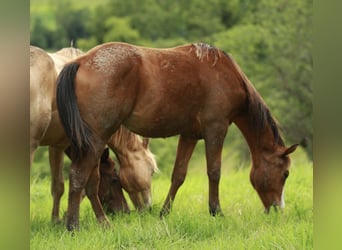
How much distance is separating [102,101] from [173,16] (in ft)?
10.2

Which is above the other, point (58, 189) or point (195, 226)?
point (195, 226)

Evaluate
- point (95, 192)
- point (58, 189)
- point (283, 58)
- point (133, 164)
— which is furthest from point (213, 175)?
point (283, 58)

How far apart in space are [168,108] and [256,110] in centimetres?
47

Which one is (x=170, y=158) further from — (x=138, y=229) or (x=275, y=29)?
(x=138, y=229)

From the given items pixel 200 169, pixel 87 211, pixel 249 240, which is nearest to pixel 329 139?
pixel 249 240

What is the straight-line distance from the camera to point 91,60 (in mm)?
2412

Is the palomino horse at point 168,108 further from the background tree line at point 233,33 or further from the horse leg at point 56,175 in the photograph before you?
the background tree line at point 233,33

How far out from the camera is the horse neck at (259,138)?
2848mm

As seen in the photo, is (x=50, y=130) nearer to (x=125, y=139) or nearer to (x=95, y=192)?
(x=95, y=192)

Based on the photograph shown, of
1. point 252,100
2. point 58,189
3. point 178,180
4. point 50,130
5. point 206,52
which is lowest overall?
point 58,189

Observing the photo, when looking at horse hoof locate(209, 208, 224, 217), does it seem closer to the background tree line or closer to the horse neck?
the horse neck

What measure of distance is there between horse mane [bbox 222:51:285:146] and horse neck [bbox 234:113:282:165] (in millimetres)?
13

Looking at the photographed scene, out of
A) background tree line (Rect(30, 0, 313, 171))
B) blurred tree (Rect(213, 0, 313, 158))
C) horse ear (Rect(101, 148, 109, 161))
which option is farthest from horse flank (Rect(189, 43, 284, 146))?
blurred tree (Rect(213, 0, 313, 158))

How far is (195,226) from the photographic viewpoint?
2361mm
